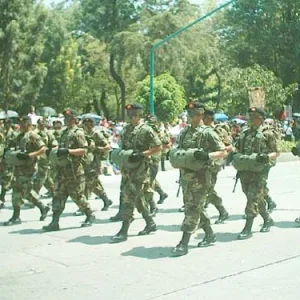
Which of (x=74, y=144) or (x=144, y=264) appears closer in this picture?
(x=144, y=264)

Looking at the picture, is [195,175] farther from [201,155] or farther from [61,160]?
[61,160]

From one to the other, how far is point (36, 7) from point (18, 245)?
2700cm

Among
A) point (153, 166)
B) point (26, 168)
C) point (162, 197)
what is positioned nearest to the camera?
point (26, 168)

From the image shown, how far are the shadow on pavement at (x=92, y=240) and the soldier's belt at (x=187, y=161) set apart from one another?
5.45ft

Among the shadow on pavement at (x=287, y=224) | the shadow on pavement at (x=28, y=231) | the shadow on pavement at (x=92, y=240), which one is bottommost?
the shadow on pavement at (x=28, y=231)

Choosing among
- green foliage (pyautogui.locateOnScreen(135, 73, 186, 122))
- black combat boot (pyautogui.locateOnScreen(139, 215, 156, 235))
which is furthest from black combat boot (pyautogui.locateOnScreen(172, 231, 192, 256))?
green foliage (pyautogui.locateOnScreen(135, 73, 186, 122))

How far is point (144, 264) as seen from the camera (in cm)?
689

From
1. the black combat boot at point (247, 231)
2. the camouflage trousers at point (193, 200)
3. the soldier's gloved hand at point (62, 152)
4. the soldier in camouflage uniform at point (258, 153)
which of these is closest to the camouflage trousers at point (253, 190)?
the soldier in camouflage uniform at point (258, 153)

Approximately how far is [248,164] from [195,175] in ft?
3.57

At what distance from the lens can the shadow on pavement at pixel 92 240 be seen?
8203 mm

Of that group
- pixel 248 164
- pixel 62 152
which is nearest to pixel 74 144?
pixel 62 152

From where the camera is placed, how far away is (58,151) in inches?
351

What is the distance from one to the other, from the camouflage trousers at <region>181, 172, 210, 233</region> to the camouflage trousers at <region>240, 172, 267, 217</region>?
3.63 ft

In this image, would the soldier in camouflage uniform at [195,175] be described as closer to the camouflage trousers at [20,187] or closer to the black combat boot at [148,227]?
the black combat boot at [148,227]
